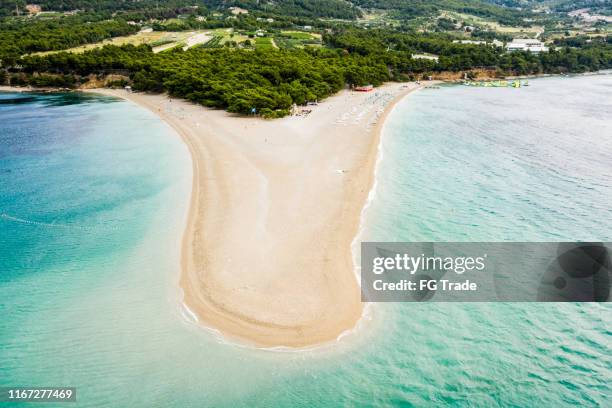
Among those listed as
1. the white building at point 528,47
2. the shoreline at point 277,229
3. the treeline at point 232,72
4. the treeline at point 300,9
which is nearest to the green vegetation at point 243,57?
the treeline at point 232,72

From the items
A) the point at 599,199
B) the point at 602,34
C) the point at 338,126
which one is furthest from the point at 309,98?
the point at 602,34

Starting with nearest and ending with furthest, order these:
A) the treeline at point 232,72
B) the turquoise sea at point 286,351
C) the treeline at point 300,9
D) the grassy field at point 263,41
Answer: the turquoise sea at point 286,351, the treeline at point 232,72, the grassy field at point 263,41, the treeline at point 300,9

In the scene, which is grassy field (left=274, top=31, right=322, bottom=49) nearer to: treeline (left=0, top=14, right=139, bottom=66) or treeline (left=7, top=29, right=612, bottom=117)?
treeline (left=7, top=29, right=612, bottom=117)

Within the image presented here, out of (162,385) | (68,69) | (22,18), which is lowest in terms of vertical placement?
(162,385)

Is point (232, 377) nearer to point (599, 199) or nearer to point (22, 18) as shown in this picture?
point (599, 199)

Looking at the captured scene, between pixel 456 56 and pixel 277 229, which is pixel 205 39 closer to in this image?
pixel 456 56

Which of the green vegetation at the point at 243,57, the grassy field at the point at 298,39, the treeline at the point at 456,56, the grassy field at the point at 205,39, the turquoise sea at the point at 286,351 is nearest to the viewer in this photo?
the turquoise sea at the point at 286,351

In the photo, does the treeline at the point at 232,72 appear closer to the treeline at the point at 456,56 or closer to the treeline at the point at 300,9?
the treeline at the point at 456,56
